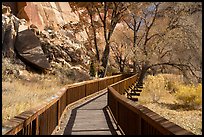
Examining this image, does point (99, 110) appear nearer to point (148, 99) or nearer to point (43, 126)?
point (43, 126)

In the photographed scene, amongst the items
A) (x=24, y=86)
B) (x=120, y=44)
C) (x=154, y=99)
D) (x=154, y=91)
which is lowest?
(x=154, y=99)

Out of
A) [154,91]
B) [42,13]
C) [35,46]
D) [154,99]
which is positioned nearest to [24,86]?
[35,46]

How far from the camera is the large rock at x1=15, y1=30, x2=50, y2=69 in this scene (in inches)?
1249

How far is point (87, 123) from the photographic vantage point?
12.2 metres

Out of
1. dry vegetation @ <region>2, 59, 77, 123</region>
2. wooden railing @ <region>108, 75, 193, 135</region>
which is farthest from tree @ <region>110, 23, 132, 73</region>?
wooden railing @ <region>108, 75, 193, 135</region>

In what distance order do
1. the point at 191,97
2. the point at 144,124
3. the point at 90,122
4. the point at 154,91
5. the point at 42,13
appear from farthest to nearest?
1. the point at 42,13
2. the point at 154,91
3. the point at 191,97
4. the point at 90,122
5. the point at 144,124

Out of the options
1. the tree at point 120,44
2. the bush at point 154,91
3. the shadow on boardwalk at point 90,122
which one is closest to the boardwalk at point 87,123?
the shadow on boardwalk at point 90,122

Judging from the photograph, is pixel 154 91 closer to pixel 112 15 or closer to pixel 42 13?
pixel 112 15

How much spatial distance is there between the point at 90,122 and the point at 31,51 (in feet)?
67.6

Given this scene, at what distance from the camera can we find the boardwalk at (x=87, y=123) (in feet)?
34.3

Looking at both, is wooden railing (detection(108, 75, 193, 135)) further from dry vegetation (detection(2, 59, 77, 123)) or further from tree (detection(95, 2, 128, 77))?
tree (detection(95, 2, 128, 77))

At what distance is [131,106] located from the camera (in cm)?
838

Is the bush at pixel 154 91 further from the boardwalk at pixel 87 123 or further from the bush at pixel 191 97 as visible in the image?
the boardwalk at pixel 87 123

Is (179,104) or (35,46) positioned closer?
(179,104)
